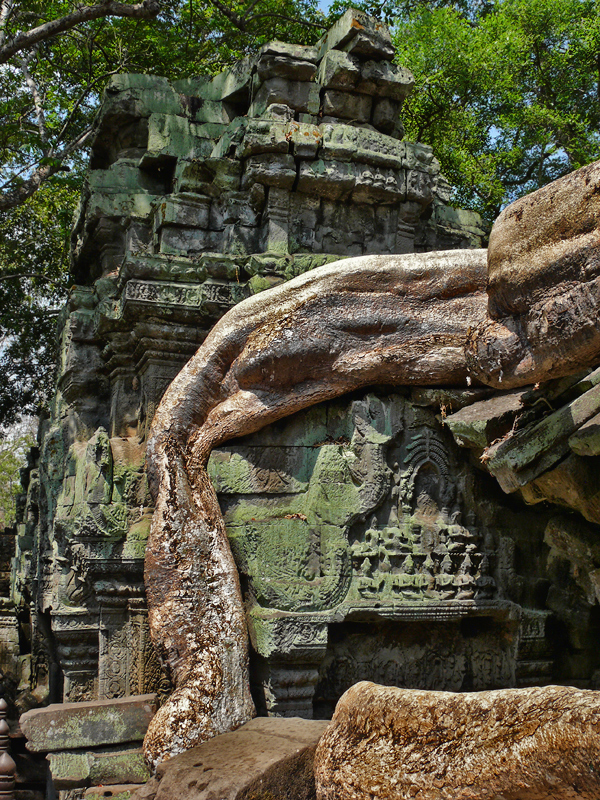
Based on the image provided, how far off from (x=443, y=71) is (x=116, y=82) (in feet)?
19.7

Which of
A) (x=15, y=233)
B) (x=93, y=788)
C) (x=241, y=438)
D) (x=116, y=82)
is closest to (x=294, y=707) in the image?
(x=93, y=788)

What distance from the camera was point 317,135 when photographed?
6098mm

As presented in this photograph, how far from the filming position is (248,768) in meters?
3.53

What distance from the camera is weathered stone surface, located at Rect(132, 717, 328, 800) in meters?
3.43

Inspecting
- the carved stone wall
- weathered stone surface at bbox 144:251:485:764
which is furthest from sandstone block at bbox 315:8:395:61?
the carved stone wall

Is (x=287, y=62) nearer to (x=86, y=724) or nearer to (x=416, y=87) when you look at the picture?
(x=86, y=724)

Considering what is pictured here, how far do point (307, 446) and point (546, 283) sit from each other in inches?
84.8

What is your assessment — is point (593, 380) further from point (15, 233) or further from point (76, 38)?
point (15, 233)

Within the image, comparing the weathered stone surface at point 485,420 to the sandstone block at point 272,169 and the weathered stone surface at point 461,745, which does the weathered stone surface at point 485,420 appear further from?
the sandstone block at point 272,169

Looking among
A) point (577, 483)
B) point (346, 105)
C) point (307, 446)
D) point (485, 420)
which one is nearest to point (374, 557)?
point (307, 446)

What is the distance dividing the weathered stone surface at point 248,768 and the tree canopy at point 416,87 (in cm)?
889

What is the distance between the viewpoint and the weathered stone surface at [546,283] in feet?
10.6

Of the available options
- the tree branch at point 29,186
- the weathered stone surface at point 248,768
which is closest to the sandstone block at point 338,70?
the tree branch at point 29,186

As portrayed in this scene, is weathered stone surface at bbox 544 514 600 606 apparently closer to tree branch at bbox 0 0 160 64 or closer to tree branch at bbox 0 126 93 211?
tree branch at bbox 0 0 160 64
